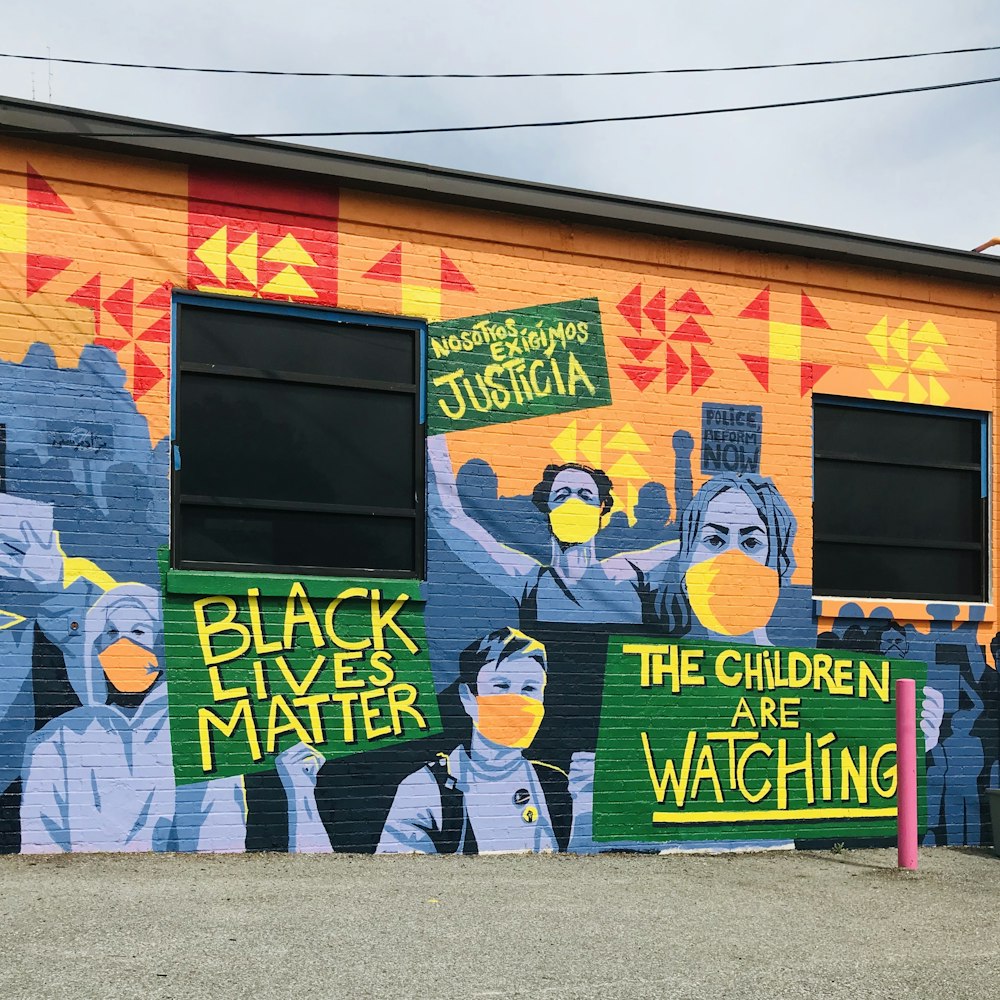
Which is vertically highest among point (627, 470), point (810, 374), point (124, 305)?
point (124, 305)

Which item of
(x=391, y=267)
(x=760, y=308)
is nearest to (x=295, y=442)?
(x=391, y=267)

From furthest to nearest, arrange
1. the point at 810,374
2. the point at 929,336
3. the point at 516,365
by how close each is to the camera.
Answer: the point at 929,336 < the point at 810,374 < the point at 516,365

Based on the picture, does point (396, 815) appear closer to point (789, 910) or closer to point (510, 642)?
point (510, 642)

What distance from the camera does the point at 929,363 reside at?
10992 millimetres

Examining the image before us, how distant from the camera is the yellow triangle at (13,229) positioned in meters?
8.17

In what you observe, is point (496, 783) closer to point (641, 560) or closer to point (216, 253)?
point (641, 560)

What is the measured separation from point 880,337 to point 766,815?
412 cm

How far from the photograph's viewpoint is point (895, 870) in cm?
926

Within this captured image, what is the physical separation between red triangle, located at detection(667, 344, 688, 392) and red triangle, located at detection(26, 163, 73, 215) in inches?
181

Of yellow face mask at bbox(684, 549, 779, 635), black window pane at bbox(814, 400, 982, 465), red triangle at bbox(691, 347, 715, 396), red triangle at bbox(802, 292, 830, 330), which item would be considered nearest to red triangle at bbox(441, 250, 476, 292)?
red triangle at bbox(691, 347, 715, 396)

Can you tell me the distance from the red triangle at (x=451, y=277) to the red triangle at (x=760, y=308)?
239cm

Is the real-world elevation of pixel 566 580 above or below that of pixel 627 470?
below

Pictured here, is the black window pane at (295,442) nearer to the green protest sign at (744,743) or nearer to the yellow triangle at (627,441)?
the yellow triangle at (627,441)

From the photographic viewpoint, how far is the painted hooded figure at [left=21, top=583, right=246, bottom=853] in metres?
8.03
